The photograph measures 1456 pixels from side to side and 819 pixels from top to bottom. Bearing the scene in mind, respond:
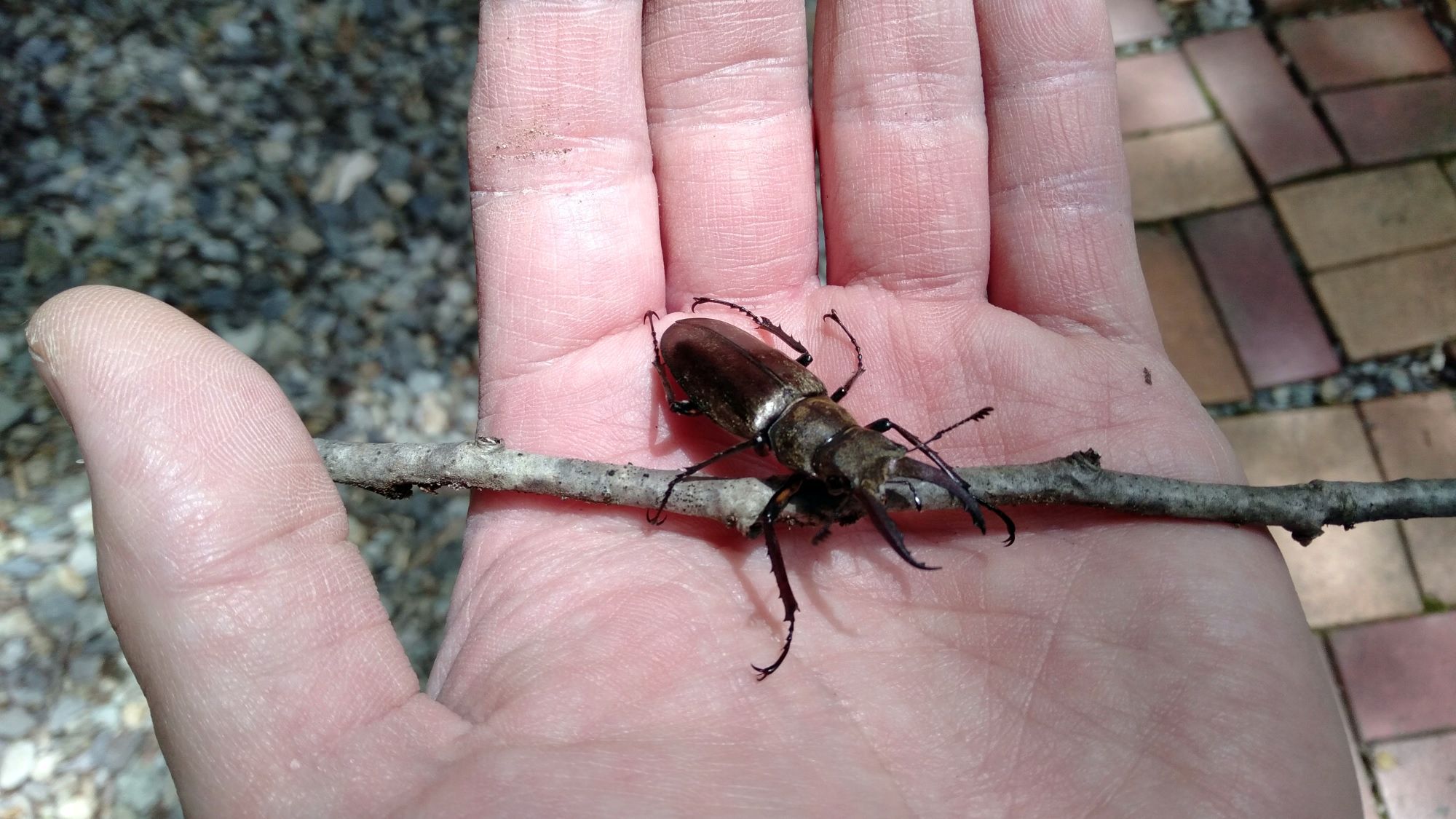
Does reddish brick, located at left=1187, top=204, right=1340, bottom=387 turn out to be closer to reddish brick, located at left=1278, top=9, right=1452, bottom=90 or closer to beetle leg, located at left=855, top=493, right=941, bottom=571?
reddish brick, located at left=1278, top=9, right=1452, bottom=90

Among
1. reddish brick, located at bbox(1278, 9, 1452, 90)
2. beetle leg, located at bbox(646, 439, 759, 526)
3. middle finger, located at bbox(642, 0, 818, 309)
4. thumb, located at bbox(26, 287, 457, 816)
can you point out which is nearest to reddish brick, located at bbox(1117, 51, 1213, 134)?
reddish brick, located at bbox(1278, 9, 1452, 90)

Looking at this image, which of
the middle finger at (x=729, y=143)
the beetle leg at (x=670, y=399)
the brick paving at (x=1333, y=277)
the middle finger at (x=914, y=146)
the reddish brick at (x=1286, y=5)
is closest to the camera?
the beetle leg at (x=670, y=399)

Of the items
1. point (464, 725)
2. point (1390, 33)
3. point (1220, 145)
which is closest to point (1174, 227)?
point (1220, 145)

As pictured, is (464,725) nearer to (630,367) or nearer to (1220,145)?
(630,367)

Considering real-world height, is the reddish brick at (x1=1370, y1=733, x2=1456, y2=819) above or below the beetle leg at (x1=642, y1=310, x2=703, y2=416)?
below

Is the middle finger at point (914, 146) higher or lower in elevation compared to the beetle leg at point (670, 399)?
higher

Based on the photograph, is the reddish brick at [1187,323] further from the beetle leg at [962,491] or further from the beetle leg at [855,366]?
the beetle leg at [962,491]

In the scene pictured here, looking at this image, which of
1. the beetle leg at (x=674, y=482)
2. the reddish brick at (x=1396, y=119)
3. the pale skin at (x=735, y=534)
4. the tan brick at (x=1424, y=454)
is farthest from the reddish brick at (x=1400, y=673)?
the beetle leg at (x=674, y=482)

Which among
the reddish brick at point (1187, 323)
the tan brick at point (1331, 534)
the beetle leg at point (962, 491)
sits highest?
the beetle leg at point (962, 491)
